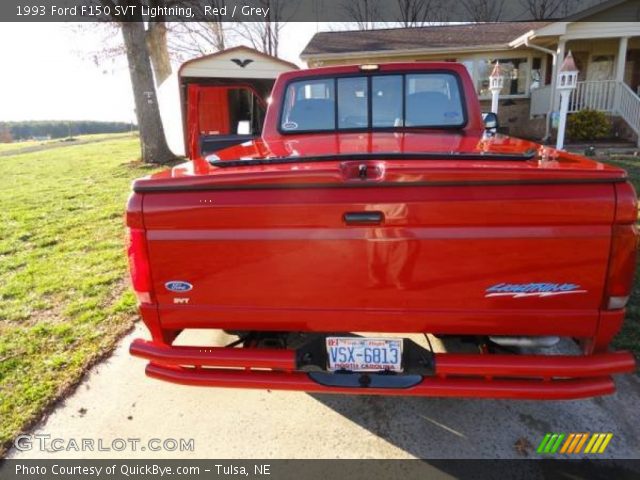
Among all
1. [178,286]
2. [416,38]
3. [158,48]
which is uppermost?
[416,38]

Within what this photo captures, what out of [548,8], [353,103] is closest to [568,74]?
[353,103]

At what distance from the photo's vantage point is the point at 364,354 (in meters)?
2.15

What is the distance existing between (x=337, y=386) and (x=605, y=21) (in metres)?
17.5

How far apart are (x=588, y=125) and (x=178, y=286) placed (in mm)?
15291

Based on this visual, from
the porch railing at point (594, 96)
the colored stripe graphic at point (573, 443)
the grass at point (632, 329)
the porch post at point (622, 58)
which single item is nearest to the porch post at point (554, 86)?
the porch railing at point (594, 96)

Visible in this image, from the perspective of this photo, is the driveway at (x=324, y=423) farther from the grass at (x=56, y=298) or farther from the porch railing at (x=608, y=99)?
the porch railing at (x=608, y=99)

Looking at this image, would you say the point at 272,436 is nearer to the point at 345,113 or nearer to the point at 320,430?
the point at 320,430

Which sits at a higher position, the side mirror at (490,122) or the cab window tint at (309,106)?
the cab window tint at (309,106)

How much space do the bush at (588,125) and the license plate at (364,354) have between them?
48.1 feet

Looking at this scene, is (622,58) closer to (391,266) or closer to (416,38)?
(416,38)

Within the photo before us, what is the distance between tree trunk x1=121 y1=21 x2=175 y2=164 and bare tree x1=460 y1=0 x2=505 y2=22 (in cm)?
3412

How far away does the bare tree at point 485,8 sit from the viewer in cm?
3878

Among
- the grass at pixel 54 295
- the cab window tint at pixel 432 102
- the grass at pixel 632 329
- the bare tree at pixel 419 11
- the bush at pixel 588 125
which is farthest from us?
the bare tree at pixel 419 11

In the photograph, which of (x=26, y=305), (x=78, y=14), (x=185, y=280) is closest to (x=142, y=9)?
(x=78, y=14)
